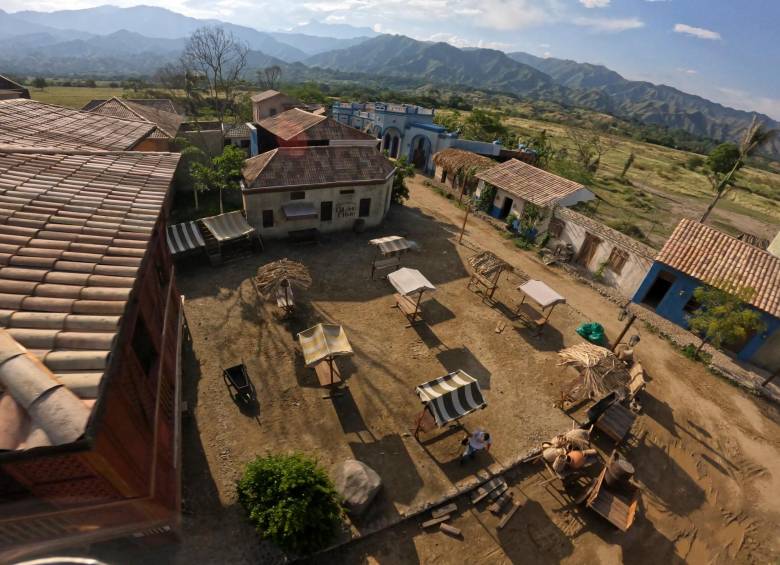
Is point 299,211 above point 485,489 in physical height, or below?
above

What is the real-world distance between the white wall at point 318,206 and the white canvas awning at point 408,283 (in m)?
7.80

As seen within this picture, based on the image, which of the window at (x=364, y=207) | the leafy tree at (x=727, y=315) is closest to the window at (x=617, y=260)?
the leafy tree at (x=727, y=315)

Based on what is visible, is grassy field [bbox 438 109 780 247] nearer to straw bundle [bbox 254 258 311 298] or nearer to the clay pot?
the clay pot

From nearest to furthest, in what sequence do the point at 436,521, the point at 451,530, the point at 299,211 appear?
the point at 451,530, the point at 436,521, the point at 299,211

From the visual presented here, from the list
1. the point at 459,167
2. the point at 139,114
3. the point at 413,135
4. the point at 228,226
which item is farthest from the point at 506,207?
the point at 139,114

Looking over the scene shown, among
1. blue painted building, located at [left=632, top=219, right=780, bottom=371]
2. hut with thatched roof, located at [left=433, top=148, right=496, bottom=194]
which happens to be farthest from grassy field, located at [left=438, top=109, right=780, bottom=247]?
hut with thatched roof, located at [left=433, top=148, right=496, bottom=194]

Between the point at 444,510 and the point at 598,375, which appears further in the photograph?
the point at 598,375

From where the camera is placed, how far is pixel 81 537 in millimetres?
5910

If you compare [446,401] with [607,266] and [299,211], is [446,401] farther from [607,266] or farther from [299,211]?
[607,266]

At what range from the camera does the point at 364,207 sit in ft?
74.6

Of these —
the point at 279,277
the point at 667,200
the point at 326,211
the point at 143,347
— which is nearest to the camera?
the point at 143,347

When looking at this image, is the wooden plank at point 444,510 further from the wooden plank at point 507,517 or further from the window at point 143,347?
the window at point 143,347

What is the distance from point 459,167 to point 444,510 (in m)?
28.2

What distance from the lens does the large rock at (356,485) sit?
8.95 meters
